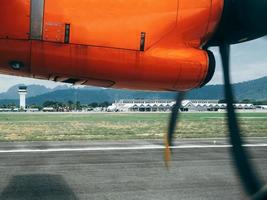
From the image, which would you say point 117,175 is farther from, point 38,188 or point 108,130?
point 108,130

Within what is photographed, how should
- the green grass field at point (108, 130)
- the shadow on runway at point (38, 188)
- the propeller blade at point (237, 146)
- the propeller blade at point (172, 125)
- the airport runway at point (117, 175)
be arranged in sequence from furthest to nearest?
1. the green grass field at point (108, 130)
2. the airport runway at point (117, 175)
3. the shadow on runway at point (38, 188)
4. the propeller blade at point (172, 125)
5. the propeller blade at point (237, 146)

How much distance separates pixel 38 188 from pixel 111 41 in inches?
304

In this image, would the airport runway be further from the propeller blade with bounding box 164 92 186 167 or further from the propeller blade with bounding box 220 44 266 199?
the propeller blade with bounding box 220 44 266 199

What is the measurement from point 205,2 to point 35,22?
2766 mm

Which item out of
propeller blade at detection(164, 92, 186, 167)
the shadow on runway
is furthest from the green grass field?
propeller blade at detection(164, 92, 186, 167)

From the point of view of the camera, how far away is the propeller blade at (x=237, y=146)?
559 centimetres

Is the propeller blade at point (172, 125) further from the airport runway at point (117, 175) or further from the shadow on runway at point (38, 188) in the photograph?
the shadow on runway at point (38, 188)

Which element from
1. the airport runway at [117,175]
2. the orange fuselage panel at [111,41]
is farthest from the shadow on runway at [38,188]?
the orange fuselage panel at [111,41]

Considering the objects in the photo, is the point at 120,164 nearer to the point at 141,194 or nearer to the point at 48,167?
the point at 48,167

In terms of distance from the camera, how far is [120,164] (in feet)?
55.4

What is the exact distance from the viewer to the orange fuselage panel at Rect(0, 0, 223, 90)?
5.61 metres

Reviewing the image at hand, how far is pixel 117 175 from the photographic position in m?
14.3

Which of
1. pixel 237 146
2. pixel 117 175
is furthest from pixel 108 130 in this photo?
pixel 237 146

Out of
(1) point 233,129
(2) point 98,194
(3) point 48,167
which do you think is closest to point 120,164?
(3) point 48,167
